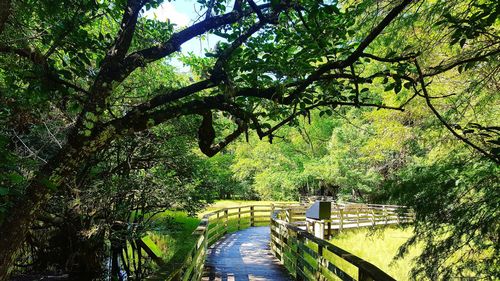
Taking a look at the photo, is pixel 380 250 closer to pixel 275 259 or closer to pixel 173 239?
pixel 275 259

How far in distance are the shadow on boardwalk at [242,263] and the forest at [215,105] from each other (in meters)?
1.55

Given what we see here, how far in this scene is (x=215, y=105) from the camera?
3.82 m

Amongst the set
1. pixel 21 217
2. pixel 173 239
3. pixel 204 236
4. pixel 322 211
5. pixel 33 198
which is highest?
pixel 33 198

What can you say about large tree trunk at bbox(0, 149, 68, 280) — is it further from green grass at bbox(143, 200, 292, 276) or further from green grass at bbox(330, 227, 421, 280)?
green grass at bbox(330, 227, 421, 280)

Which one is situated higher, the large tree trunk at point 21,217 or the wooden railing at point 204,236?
the large tree trunk at point 21,217

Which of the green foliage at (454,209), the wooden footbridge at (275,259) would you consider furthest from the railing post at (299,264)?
the green foliage at (454,209)

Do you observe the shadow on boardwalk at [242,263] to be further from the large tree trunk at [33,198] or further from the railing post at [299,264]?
the large tree trunk at [33,198]

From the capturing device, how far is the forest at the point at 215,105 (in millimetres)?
3346

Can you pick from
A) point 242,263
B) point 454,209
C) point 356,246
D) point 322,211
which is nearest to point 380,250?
point 356,246

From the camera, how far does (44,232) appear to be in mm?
9883

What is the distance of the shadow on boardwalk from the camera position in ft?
24.6

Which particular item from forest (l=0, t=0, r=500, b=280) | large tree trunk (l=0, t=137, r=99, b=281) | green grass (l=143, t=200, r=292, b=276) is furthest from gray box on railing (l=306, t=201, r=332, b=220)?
large tree trunk (l=0, t=137, r=99, b=281)

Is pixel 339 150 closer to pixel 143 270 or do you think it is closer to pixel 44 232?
pixel 143 270

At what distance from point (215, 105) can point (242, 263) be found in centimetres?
612
